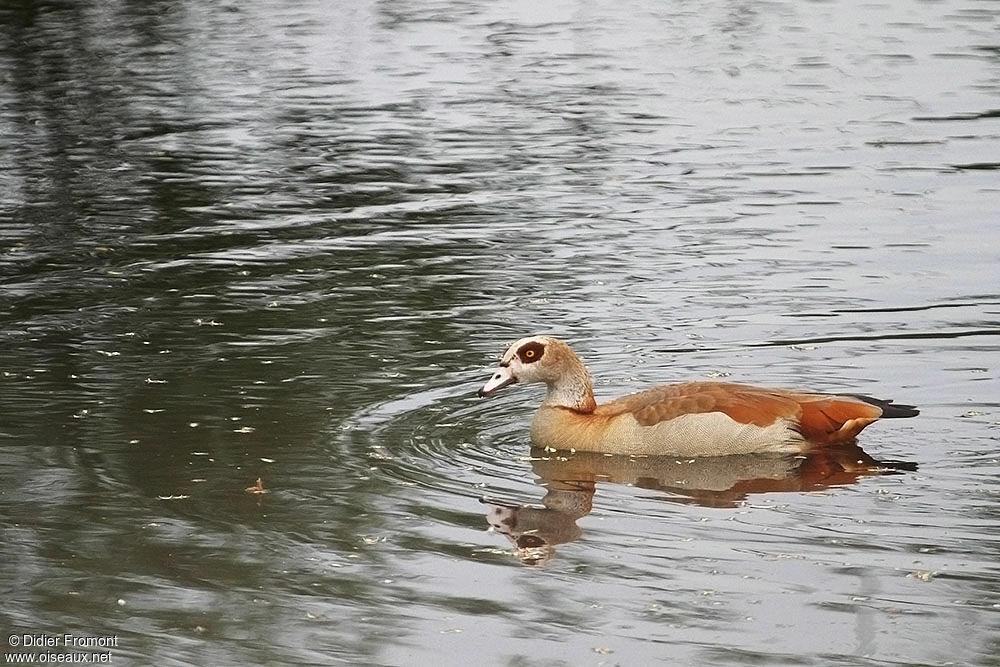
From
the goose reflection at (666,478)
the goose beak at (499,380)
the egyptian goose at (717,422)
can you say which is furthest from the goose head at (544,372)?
the goose reflection at (666,478)

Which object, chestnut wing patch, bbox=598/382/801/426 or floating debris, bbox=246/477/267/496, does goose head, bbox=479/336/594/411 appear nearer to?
chestnut wing patch, bbox=598/382/801/426

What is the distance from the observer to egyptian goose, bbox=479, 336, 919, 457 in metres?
10.5

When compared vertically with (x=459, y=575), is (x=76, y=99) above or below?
below

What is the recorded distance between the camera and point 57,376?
12.1 meters

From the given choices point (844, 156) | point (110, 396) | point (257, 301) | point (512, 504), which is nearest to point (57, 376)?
point (110, 396)

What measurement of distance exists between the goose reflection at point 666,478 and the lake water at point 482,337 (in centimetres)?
4

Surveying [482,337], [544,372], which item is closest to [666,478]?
[544,372]

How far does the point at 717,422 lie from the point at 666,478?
55 centimetres

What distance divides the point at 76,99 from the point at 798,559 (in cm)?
1611

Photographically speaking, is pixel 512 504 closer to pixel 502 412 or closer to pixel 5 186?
pixel 502 412

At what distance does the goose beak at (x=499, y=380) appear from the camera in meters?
11.0
